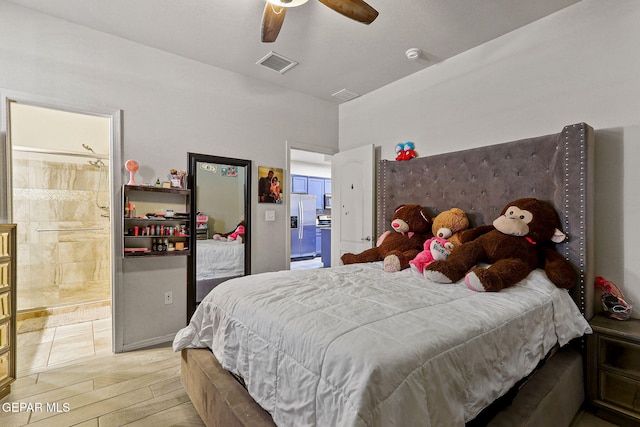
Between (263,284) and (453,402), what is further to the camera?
(263,284)

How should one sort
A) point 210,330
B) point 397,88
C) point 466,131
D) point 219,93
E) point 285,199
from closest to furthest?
point 210,330, point 466,131, point 219,93, point 397,88, point 285,199

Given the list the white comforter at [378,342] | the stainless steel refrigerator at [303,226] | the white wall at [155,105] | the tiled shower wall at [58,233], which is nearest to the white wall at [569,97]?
the white comforter at [378,342]

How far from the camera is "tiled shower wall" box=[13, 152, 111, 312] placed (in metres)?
3.65

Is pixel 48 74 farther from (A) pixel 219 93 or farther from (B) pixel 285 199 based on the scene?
(B) pixel 285 199

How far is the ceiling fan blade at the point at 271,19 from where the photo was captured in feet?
6.07

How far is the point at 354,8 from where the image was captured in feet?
5.77

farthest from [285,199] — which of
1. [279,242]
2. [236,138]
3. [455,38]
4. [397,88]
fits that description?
[455,38]

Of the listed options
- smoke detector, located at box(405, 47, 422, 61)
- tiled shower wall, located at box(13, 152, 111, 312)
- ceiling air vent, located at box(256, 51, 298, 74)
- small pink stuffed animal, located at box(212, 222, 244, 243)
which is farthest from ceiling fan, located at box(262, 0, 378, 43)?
tiled shower wall, located at box(13, 152, 111, 312)

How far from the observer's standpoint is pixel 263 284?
1858mm

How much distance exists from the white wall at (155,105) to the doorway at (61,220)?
931mm

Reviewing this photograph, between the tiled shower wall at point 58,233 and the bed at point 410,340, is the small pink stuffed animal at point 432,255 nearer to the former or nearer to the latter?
the bed at point 410,340

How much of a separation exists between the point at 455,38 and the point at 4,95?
352 cm

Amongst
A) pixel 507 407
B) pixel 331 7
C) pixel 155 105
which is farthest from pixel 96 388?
pixel 331 7

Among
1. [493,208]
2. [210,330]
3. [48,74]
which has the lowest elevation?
[210,330]
